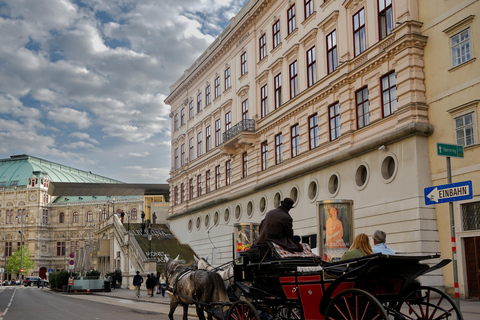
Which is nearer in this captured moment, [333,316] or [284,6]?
[333,316]

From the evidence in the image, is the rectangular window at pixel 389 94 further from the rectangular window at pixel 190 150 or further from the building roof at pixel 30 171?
the building roof at pixel 30 171

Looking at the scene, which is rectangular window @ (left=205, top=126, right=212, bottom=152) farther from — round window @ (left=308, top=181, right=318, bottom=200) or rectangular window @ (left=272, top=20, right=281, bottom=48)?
round window @ (left=308, top=181, right=318, bottom=200)

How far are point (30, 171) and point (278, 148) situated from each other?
10155cm

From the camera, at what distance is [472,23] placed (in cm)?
2034

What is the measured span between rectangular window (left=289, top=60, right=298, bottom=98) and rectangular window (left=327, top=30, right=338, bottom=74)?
12.4 feet

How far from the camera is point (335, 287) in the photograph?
7629mm

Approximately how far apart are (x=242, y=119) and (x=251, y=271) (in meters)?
30.1

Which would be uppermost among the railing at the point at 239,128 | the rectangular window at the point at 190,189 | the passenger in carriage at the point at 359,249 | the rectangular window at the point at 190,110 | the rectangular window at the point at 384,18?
the rectangular window at the point at 190,110

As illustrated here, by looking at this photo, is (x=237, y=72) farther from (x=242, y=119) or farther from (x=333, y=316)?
(x=333, y=316)

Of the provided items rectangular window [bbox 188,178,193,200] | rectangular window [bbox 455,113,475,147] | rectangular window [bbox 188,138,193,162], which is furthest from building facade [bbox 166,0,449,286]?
rectangular window [bbox 455,113,475,147]

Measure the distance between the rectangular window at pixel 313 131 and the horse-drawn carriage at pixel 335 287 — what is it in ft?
66.3

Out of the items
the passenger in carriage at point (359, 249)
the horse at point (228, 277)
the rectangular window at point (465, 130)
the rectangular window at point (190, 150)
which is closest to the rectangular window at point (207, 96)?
the rectangular window at point (190, 150)

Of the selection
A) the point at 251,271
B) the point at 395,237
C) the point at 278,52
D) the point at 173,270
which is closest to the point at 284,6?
the point at 278,52

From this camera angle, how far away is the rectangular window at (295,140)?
31806 millimetres
